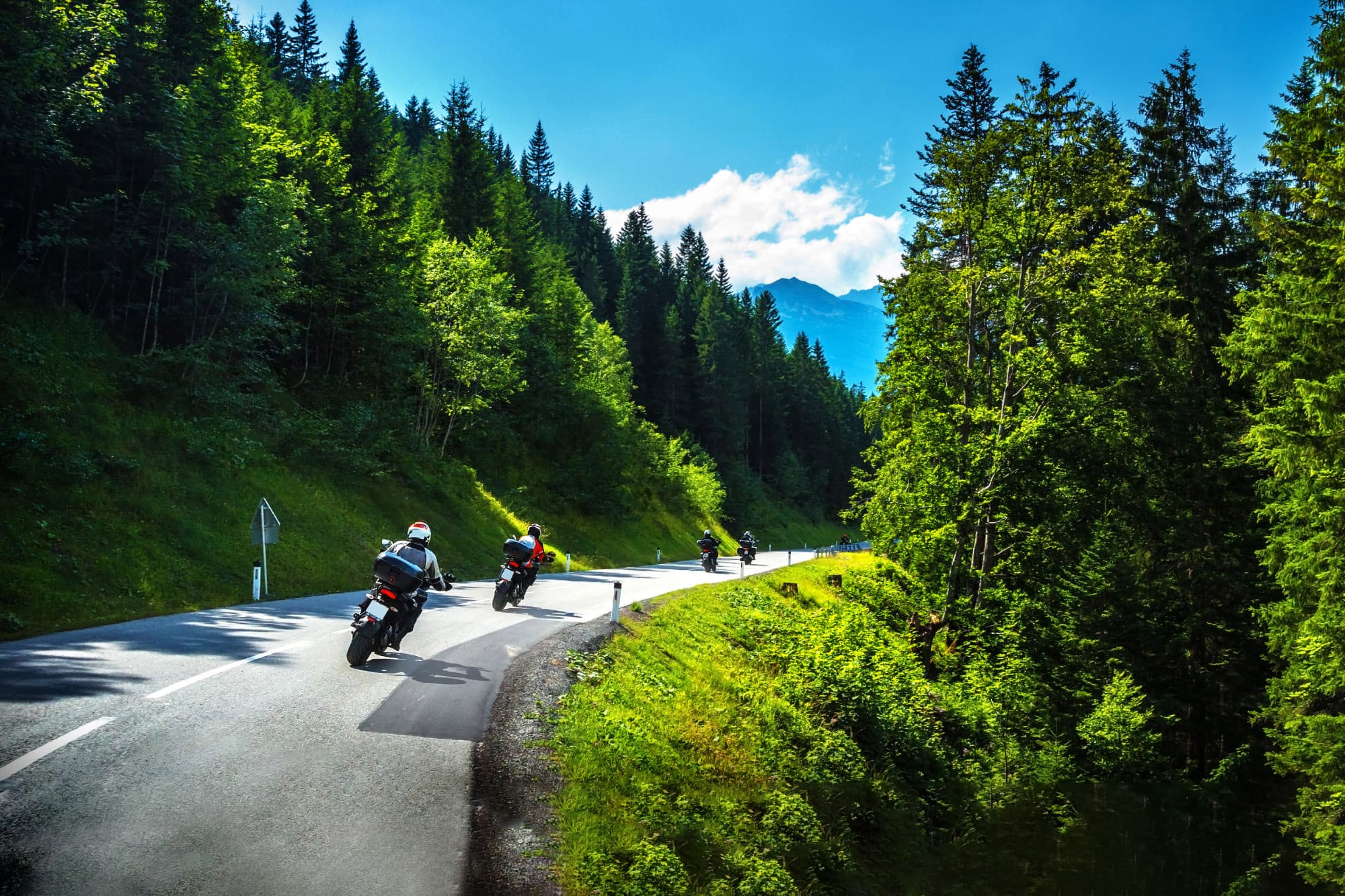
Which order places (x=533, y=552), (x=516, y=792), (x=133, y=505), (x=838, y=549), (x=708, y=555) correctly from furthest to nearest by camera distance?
1. (x=838, y=549)
2. (x=708, y=555)
3. (x=133, y=505)
4. (x=533, y=552)
5. (x=516, y=792)

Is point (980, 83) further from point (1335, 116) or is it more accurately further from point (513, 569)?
point (513, 569)

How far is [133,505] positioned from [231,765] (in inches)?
622

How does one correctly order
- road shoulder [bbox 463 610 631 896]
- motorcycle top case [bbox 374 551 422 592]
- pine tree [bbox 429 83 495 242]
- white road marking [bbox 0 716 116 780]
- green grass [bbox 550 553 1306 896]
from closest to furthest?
road shoulder [bbox 463 610 631 896] → white road marking [bbox 0 716 116 780] → green grass [bbox 550 553 1306 896] → motorcycle top case [bbox 374 551 422 592] → pine tree [bbox 429 83 495 242]

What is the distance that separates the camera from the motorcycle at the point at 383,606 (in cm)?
1028

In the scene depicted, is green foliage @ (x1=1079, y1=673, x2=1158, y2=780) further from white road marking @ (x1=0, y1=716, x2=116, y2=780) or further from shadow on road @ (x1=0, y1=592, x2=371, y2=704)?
white road marking @ (x1=0, y1=716, x2=116, y2=780)

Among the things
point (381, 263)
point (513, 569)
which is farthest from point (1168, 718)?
point (381, 263)

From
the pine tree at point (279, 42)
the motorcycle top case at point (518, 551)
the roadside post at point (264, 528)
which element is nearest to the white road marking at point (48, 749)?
the motorcycle top case at point (518, 551)

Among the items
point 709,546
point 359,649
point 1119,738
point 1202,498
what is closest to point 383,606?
point 359,649

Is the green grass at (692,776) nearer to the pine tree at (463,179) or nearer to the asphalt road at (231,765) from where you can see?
the asphalt road at (231,765)

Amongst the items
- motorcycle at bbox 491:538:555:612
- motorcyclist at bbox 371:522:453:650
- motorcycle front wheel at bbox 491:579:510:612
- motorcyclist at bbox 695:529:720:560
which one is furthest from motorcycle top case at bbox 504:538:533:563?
motorcyclist at bbox 695:529:720:560

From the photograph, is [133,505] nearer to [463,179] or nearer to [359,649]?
[359,649]

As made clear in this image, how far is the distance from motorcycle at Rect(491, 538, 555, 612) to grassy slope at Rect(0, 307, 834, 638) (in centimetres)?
622

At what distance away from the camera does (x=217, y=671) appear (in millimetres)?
9266

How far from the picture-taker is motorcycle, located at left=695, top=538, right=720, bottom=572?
33.9 m
